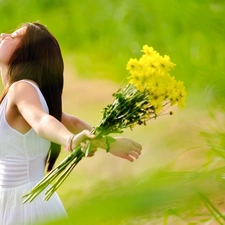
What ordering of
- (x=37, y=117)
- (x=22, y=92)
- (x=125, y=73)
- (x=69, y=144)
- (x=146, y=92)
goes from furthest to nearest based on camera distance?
(x=22, y=92)
(x=37, y=117)
(x=69, y=144)
(x=146, y=92)
(x=125, y=73)

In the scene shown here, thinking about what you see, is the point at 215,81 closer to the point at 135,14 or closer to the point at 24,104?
the point at 135,14

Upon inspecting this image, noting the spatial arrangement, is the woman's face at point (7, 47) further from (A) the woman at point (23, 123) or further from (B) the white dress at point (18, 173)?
(B) the white dress at point (18, 173)

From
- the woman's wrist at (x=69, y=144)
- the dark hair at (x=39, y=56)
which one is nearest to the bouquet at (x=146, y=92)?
the woman's wrist at (x=69, y=144)

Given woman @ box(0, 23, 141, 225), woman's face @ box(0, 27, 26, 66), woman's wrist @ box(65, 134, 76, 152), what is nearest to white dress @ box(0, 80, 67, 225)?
woman @ box(0, 23, 141, 225)

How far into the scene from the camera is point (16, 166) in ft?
4.54

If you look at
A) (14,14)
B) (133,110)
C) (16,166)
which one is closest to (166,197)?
(14,14)

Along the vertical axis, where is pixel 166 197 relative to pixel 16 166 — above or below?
below

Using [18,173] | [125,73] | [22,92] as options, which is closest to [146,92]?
[125,73]

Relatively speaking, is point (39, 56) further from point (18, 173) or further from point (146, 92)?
point (146, 92)

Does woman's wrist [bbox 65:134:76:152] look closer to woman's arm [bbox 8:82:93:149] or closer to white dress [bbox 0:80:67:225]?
woman's arm [bbox 8:82:93:149]

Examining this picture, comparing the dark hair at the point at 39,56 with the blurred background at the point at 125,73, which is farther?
the dark hair at the point at 39,56

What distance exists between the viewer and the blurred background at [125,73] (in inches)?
8.0

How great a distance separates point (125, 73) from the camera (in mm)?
294

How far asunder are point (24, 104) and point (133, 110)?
0.53 m
